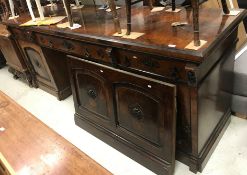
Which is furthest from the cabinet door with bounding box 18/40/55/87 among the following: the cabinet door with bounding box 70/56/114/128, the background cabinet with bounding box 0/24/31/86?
the cabinet door with bounding box 70/56/114/128

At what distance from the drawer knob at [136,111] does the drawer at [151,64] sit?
8.7 inches

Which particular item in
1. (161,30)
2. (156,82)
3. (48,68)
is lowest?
(48,68)

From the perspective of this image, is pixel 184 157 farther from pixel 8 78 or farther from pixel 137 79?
pixel 8 78

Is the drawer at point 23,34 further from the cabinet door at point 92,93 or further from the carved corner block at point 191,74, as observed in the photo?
the carved corner block at point 191,74

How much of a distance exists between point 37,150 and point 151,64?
71 centimetres

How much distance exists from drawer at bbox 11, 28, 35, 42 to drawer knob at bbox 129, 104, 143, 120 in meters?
1.12

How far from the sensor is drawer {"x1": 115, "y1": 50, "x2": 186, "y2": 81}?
1174 millimetres

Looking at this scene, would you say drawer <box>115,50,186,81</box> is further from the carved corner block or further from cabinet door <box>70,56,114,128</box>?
cabinet door <box>70,56,114,128</box>

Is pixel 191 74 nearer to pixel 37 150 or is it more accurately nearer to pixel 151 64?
pixel 151 64

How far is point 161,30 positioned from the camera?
1363 millimetres

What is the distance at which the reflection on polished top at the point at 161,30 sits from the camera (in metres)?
1.15

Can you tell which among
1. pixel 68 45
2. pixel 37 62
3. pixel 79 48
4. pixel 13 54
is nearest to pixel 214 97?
pixel 79 48

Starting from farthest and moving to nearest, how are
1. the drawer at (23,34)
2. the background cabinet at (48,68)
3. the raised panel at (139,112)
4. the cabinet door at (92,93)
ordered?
the background cabinet at (48,68) < the drawer at (23,34) < the cabinet door at (92,93) < the raised panel at (139,112)

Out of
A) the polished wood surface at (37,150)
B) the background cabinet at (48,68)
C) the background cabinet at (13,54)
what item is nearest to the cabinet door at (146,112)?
the polished wood surface at (37,150)
